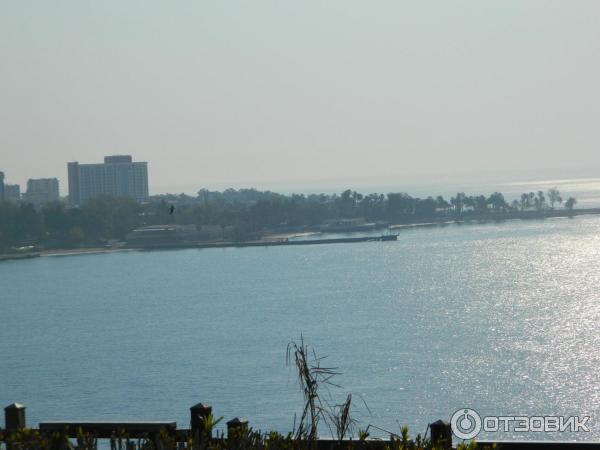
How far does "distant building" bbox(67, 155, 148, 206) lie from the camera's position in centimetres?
19038

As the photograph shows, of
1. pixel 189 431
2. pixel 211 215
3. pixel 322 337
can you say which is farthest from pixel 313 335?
pixel 211 215

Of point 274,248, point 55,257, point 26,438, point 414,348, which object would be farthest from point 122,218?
point 26,438

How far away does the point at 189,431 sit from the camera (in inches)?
244

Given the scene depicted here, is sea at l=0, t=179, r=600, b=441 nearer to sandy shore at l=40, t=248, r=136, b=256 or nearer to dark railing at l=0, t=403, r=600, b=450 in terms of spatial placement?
dark railing at l=0, t=403, r=600, b=450

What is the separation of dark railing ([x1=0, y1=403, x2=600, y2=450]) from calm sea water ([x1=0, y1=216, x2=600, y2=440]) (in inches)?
197

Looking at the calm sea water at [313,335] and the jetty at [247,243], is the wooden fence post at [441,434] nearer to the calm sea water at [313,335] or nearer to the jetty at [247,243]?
the calm sea water at [313,335]

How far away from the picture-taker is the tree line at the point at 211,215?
13475 cm

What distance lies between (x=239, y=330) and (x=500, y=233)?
89251 mm

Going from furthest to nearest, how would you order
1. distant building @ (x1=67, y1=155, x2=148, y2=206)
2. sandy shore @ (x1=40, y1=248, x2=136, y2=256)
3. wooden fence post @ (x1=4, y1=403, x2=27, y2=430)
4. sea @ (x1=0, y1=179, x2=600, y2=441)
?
distant building @ (x1=67, y1=155, x2=148, y2=206), sandy shore @ (x1=40, y1=248, x2=136, y2=256), sea @ (x1=0, y1=179, x2=600, y2=441), wooden fence post @ (x1=4, y1=403, x2=27, y2=430)

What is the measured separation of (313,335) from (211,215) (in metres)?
99.8

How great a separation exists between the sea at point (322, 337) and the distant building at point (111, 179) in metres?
86.0

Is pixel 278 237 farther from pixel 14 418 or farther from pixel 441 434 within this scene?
pixel 441 434

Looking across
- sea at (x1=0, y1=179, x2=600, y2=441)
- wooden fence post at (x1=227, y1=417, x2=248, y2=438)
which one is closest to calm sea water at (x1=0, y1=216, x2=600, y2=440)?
sea at (x1=0, y1=179, x2=600, y2=441)

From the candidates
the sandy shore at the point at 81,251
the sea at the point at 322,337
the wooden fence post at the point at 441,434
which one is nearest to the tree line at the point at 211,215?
the sandy shore at the point at 81,251
